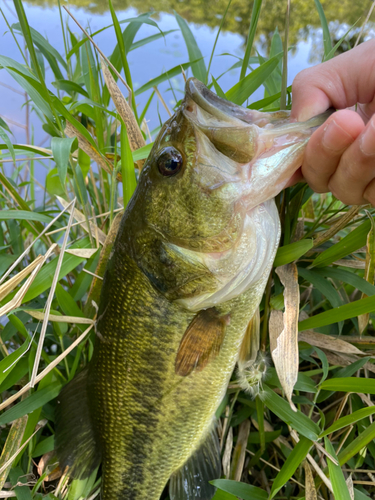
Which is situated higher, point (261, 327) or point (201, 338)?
Answer: point (201, 338)

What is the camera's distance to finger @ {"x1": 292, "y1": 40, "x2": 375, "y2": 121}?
4.58 ft

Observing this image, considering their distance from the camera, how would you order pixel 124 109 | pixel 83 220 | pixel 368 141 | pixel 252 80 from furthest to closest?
pixel 83 220, pixel 124 109, pixel 252 80, pixel 368 141

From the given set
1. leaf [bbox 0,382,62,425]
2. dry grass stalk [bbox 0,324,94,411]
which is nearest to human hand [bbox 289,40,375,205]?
dry grass stalk [bbox 0,324,94,411]

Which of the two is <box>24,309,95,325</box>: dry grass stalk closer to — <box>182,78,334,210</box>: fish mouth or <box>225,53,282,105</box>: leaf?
<box>182,78,334,210</box>: fish mouth

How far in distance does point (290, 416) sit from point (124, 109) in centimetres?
160

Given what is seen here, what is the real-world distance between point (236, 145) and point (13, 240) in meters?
1.52

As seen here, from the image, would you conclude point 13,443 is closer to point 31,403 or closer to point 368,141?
point 31,403

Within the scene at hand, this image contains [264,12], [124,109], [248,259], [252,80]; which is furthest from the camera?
[264,12]

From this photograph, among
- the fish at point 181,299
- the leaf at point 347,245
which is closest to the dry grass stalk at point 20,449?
the fish at point 181,299

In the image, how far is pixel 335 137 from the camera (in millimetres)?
1201

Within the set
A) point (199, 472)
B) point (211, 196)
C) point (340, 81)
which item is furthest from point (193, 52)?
point (199, 472)

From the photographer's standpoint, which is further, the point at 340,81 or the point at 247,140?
the point at 340,81

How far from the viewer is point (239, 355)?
5.51 ft

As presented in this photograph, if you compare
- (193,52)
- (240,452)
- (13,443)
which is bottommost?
(240,452)
